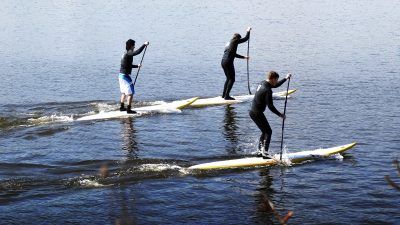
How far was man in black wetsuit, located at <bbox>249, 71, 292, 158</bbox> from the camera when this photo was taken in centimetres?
1454

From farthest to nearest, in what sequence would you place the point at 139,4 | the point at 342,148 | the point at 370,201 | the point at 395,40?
the point at 139,4
the point at 395,40
the point at 342,148
the point at 370,201

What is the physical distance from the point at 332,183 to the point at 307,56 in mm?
22533

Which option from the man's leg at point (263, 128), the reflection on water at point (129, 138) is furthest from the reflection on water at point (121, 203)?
the man's leg at point (263, 128)

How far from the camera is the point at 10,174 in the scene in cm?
1402

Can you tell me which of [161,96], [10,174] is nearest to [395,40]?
[161,96]

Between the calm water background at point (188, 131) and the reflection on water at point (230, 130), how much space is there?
6 cm

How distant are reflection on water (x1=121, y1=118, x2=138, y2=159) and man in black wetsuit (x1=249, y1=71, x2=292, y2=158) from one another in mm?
3225

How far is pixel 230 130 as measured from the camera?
19172mm

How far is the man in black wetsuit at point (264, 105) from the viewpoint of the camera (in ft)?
47.7

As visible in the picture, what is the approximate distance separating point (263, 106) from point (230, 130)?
4378mm

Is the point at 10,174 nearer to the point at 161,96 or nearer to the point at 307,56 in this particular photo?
the point at 161,96

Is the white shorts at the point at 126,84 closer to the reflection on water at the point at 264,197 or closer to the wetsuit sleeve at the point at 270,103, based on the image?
the wetsuit sleeve at the point at 270,103

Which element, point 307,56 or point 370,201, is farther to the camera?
point 307,56

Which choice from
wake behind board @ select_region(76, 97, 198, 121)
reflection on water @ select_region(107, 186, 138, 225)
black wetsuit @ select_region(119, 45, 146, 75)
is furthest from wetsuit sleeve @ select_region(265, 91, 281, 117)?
wake behind board @ select_region(76, 97, 198, 121)
